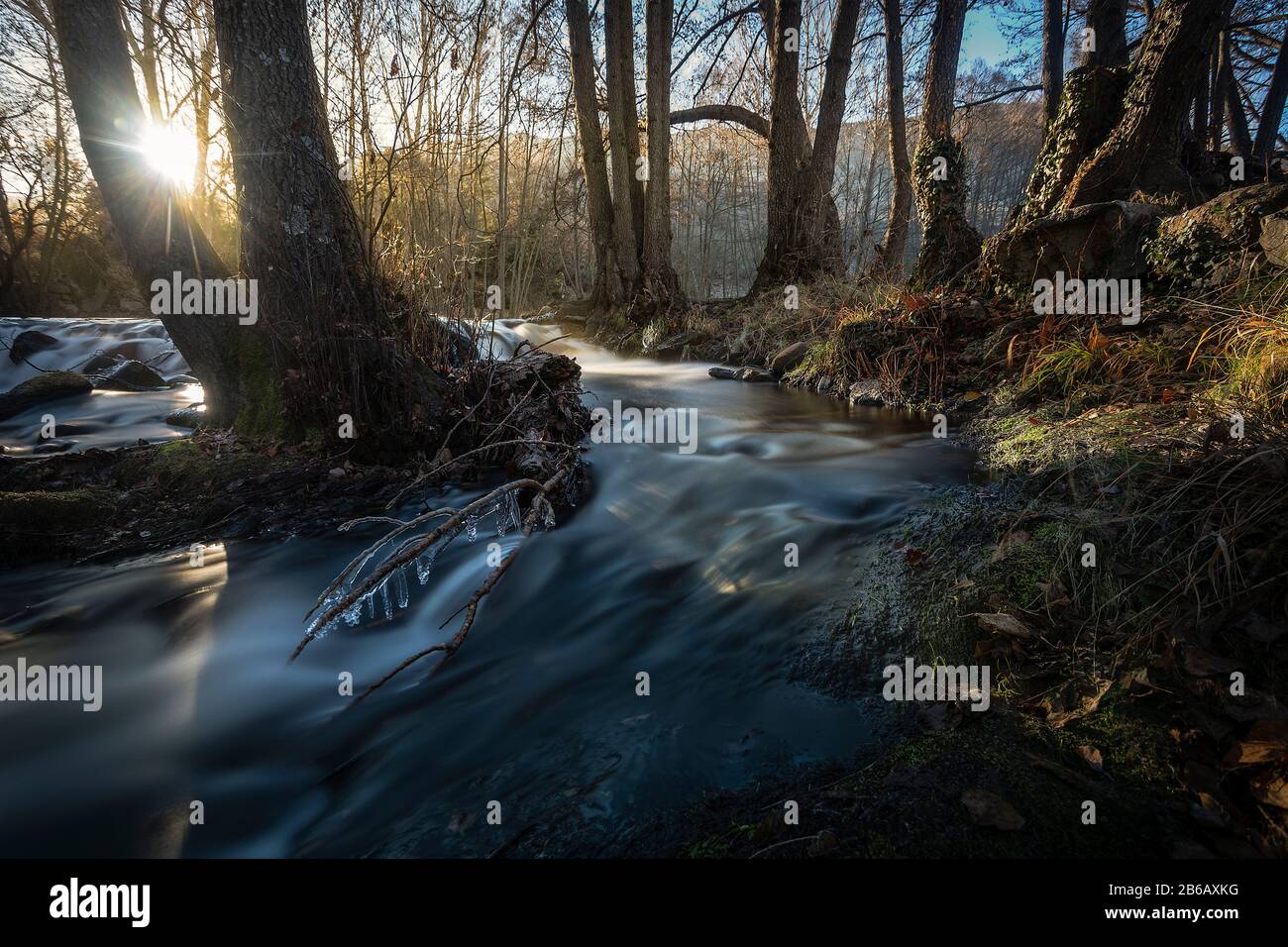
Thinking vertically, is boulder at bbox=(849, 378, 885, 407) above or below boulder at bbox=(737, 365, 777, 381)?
below

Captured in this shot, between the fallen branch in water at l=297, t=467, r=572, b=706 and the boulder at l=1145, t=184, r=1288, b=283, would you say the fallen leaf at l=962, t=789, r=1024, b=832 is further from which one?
the boulder at l=1145, t=184, r=1288, b=283

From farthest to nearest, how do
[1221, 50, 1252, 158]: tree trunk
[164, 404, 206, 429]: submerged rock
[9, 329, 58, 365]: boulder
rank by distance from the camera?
[1221, 50, 1252, 158]: tree trunk
[9, 329, 58, 365]: boulder
[164, 404, 206, 429]: submerged rock

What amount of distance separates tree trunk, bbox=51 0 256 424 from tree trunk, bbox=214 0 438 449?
605mm

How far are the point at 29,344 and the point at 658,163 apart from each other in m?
10.4

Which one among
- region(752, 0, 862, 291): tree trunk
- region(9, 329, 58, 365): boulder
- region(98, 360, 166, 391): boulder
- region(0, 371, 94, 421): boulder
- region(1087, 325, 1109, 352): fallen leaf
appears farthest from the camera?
region(752, 0, 862, 291): tree trunk

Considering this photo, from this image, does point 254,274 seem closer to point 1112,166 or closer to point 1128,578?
point 1128,578

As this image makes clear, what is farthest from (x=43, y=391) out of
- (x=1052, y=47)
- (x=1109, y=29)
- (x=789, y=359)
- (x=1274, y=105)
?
(x=1274, y=105)

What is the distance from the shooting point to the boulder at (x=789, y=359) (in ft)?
26.3

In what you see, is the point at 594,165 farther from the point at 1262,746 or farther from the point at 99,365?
the point at 1262,746

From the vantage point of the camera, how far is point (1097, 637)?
1981mm

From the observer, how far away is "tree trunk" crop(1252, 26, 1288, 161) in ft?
38.9

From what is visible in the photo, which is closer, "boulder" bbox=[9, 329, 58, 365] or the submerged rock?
the submerged rock

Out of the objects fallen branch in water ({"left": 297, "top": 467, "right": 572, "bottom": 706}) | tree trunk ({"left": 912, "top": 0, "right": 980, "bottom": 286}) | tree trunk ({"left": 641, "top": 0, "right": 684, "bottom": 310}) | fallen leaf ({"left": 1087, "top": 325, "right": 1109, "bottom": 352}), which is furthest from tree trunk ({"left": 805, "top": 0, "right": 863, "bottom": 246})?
fallen branch in water ({"left": 297, "top": 467, "right": 572, "bottom": 706})
